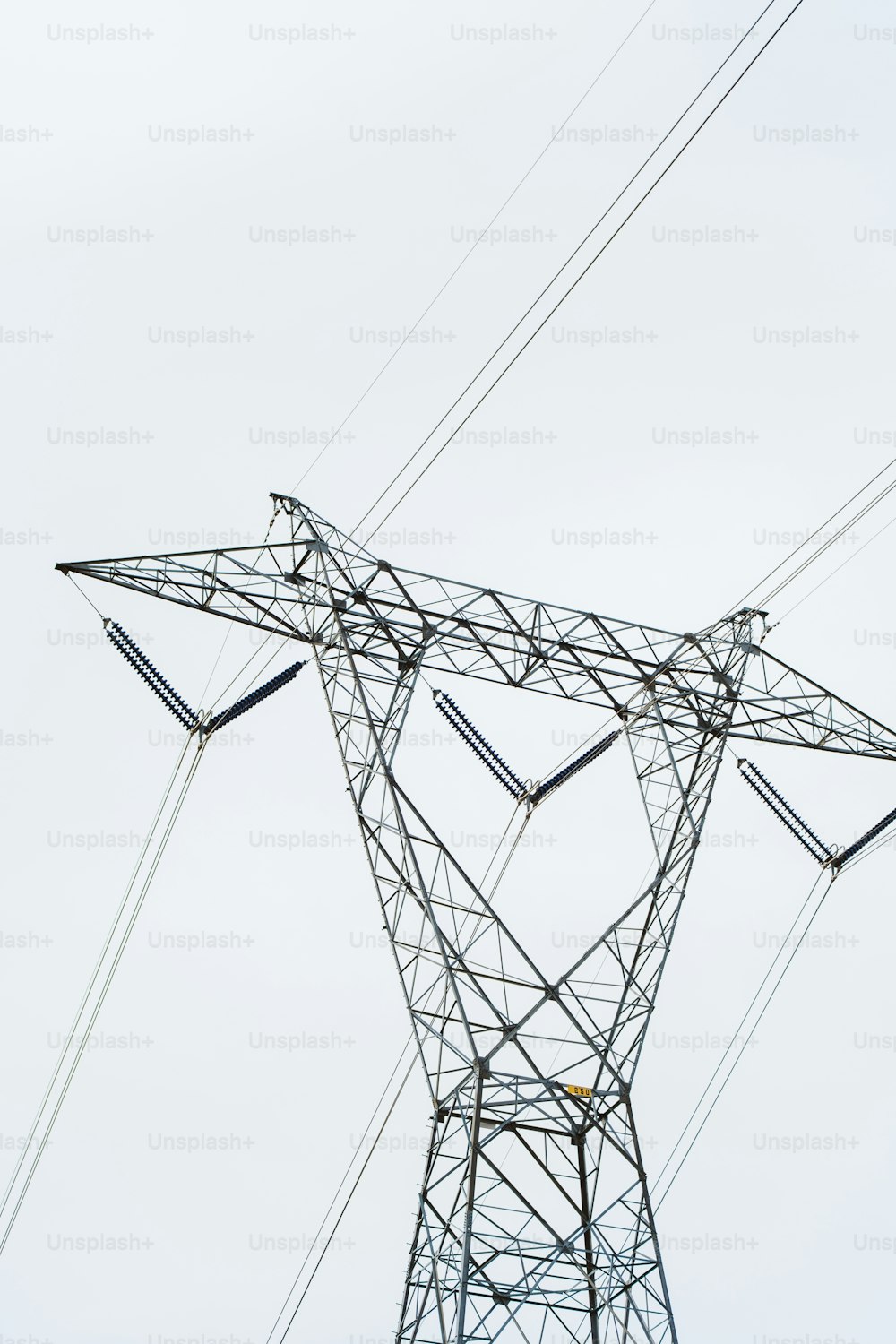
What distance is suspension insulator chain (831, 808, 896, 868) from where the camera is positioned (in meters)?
29.6

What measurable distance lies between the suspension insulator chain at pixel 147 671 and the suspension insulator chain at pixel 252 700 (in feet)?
Answer: 1.64

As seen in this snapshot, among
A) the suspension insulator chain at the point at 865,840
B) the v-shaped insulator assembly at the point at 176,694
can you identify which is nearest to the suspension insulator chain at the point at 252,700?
the v-shaped insulator assembly at the point at 176,694

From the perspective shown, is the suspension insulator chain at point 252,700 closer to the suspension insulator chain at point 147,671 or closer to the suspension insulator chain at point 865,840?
the suspension insulator chain at point 147,671

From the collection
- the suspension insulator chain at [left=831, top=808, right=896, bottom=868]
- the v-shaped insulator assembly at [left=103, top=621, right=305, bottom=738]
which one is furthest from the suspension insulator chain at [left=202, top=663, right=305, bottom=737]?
the suspension insulator chain at [left=831, top=808, right=896, bottom=868]

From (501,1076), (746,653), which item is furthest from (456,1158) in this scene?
(746,653)

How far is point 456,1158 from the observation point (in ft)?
71.8

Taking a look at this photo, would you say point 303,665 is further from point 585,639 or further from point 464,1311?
point 464,1311

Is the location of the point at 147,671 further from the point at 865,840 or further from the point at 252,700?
the point at 865,840

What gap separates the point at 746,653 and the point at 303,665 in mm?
7408

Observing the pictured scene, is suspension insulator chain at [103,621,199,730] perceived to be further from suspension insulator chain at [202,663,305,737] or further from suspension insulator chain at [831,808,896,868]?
suspension insulator chain at [831,808,896,868]

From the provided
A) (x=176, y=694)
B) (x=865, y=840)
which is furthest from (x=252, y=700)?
(x=865, y=840)

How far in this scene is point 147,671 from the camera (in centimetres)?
2425

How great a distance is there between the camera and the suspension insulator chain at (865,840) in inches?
1164

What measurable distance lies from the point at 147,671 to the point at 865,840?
1402 cm
